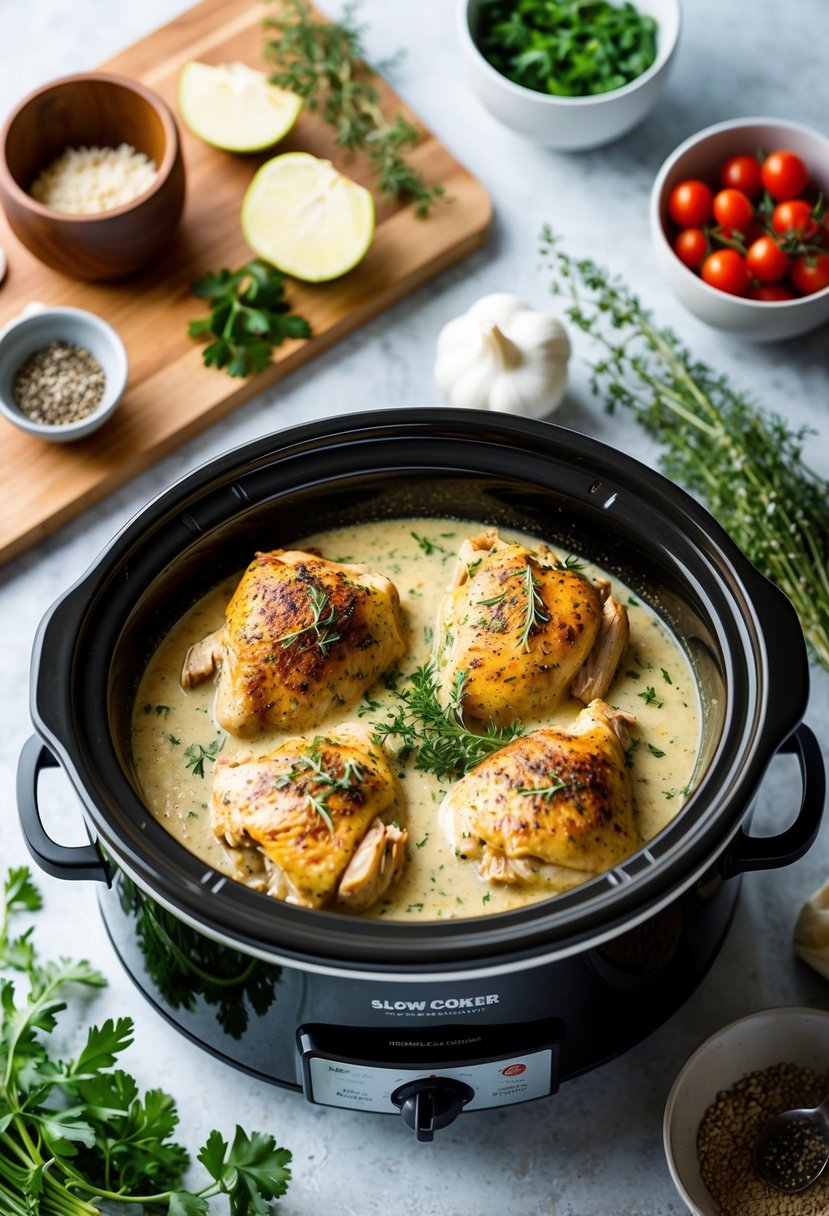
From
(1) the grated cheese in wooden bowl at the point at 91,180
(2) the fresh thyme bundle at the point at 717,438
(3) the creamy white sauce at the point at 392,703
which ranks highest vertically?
(1) the grated cheese in wooden bowl at the point at 91,180

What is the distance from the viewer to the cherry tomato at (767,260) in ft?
10.7

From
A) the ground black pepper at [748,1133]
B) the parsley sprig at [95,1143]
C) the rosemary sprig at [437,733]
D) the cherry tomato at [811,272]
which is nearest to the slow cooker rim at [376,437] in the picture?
the rosemary sprig at [437,733]

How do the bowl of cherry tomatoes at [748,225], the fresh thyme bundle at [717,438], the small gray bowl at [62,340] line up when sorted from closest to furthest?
the fresh thyme bundle at [717,438] < the small gray bowl at [62,340] < the bowl of cherry tomatoes at [748,225]

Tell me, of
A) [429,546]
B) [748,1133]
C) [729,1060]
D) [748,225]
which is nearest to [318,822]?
[429,546]

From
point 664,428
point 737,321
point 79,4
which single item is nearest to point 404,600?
point 664,428

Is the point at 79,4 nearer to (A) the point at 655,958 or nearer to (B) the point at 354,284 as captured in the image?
(B) the point at 354,284

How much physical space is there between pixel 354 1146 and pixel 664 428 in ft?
5.54

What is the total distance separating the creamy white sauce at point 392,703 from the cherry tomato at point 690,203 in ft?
3.61

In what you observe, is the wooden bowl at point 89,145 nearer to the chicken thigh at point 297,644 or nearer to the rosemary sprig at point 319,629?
the chicken thigh at point 297,644

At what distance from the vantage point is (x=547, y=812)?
86.0 inches

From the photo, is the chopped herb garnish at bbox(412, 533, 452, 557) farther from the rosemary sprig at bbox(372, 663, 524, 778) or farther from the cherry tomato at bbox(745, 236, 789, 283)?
the cherry tomato at bbox(745, 236, 789, 283)

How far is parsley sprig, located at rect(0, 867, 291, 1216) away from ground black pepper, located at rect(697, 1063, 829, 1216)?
0.76m

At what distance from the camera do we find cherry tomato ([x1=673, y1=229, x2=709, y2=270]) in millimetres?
3322

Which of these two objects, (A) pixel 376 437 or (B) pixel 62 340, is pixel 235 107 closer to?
(B) pixel 62 340
